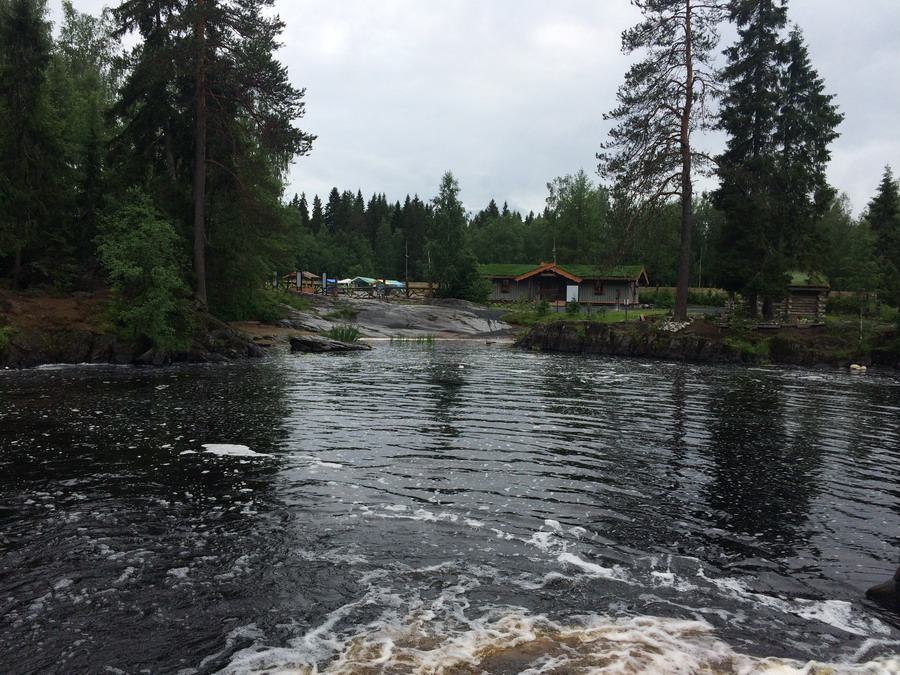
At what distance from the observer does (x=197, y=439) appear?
11.5 meters

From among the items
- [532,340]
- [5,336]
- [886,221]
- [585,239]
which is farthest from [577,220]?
[5,336]

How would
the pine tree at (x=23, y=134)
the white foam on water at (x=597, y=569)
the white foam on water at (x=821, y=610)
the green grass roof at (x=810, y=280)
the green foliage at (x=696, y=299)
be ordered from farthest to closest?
the green foliage at (x=696, y=299)
the green grass roof at (x=810, y=280)
the pine tree at (x=23, y=134)
the white foam on water at (x=597, y=569)
the white foam on water at (x=821, y=610)

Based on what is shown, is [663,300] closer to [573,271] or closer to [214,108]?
[573,271]

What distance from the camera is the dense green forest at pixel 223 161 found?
91.9 ft

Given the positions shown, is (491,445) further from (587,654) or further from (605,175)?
(605,175)

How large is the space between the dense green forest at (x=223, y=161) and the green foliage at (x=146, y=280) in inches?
3.6

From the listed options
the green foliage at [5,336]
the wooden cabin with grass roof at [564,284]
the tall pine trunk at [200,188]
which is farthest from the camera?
the wooden cabin with grass roof at [564,284]

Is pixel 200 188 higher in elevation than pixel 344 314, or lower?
higher

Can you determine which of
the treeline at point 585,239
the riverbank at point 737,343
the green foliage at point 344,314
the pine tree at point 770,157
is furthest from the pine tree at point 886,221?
the green foliage at point 344,314

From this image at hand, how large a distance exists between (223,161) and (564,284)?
47170 mm

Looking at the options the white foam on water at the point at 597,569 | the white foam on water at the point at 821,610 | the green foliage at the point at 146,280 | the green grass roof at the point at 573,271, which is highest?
the green grass roof at the point at 573,271

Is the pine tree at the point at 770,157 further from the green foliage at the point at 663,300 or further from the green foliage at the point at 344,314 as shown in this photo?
the green foliage at the point at 344,314

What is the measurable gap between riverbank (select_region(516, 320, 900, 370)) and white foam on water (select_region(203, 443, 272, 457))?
88.5ft

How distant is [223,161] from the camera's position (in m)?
32.6
